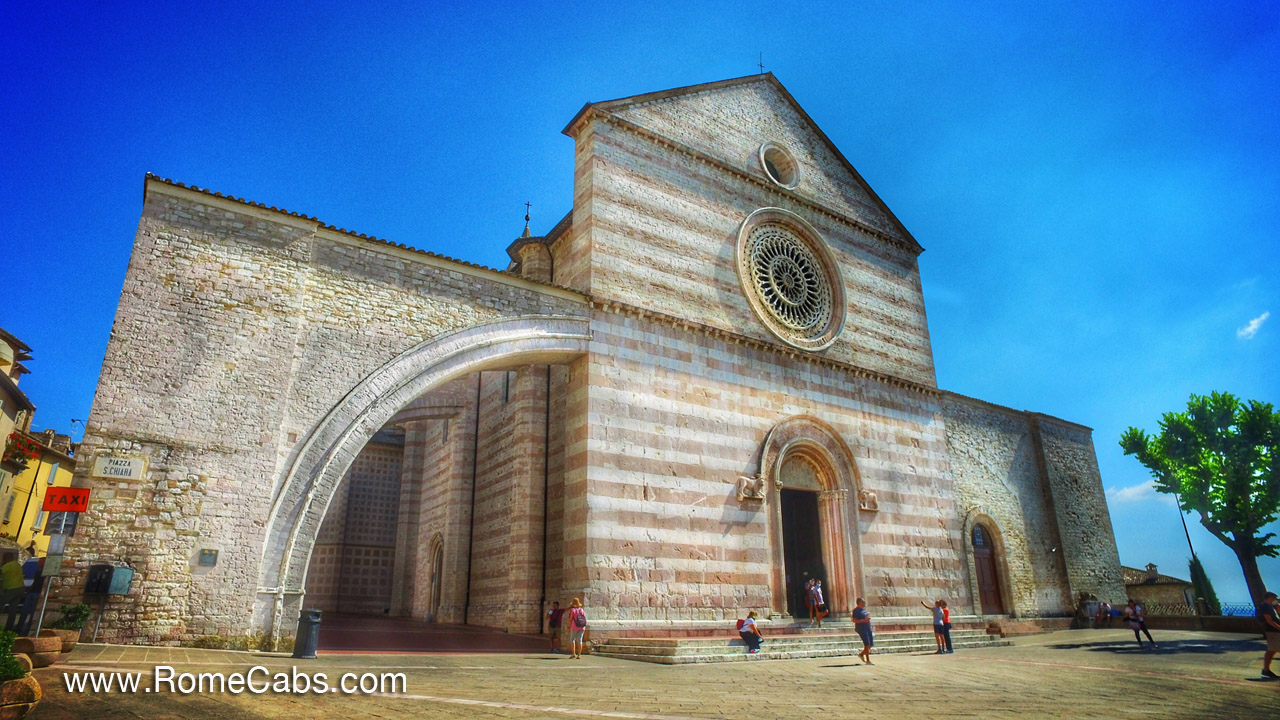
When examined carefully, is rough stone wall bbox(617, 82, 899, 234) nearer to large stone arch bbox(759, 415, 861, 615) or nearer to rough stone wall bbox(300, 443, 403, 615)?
large stone arch bbox(759, 415, 861, 615)

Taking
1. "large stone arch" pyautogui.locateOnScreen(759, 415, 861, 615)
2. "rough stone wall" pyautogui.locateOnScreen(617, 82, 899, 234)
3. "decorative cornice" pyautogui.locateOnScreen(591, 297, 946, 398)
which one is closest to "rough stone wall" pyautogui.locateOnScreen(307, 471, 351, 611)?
"decorative cornice" pyautogui.locateOnScreen(591, 297, 946, 398)

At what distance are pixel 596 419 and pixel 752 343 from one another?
15.8 feet

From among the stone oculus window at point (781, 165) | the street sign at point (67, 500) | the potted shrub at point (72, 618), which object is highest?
the stone oculus window at point (781, 165)

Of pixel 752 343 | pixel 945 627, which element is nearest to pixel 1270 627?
pixel 945 627

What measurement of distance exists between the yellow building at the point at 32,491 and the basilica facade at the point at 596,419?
957 cm

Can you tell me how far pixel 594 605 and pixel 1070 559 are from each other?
19.2 m

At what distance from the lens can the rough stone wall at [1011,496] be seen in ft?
71.9

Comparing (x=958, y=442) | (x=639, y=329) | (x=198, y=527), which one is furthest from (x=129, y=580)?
(x=958, y=442)

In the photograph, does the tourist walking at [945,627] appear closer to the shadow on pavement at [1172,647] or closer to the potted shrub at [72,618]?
the shadow on pavement at [1172,647]

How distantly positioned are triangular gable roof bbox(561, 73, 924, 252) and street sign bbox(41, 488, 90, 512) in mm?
11724

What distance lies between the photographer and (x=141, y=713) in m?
5.04

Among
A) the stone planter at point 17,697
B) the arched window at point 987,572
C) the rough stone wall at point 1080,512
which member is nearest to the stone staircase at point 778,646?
the arched window at point 987,572

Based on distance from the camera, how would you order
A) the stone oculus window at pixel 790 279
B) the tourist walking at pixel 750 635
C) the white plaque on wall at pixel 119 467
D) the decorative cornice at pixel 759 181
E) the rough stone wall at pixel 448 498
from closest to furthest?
the white plaque on wall at pixel 119 467
the tourist walking at pixel 750 635
the decorative cornice at pixel 759 181
the stone oculus window at pixel 790 279
the rough stone wall at pixel 448 498

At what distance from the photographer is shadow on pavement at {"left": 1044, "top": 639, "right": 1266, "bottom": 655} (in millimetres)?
14672
